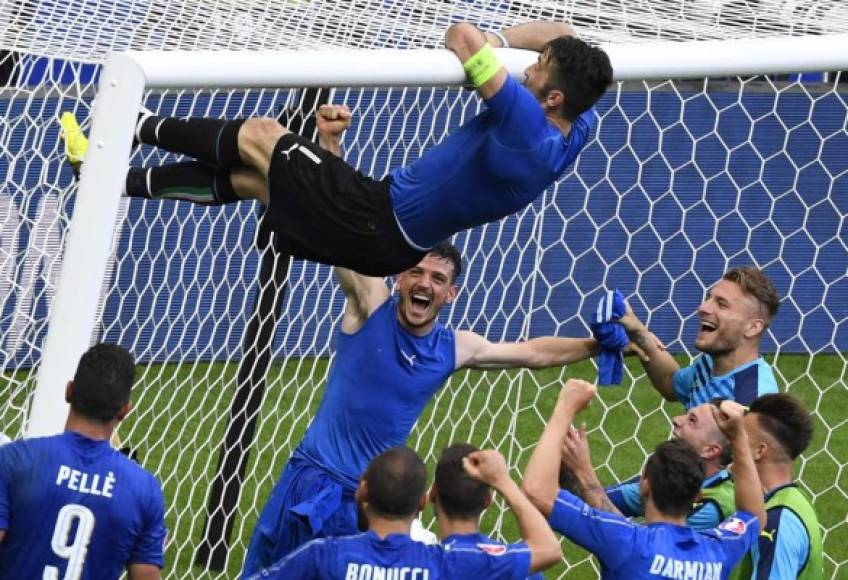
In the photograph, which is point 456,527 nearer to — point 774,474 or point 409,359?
point 774,474

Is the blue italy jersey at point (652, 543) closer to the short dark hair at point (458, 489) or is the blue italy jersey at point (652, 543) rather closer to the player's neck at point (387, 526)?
the short dark hair at point (458, 489)

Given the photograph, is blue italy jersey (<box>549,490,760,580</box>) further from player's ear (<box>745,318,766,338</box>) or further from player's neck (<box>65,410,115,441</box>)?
player's neck (<box>65,410,115,441</box>)

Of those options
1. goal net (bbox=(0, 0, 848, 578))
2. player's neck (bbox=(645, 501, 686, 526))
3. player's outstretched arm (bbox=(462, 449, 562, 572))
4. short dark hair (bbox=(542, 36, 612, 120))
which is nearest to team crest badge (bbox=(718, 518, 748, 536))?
player's neck (bbox=(645, 501, 686, 526))

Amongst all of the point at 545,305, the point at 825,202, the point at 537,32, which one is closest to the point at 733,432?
the point at 537,32

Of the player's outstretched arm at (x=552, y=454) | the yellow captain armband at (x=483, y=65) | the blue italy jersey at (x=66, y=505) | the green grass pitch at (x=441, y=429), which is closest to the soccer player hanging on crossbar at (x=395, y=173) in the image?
the yellow captain armband at (x=483, y=65)

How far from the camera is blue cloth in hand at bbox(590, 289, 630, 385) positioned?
586 centimetres

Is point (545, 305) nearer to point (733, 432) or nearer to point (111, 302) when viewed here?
point (111, 302)

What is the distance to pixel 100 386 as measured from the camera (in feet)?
15.1

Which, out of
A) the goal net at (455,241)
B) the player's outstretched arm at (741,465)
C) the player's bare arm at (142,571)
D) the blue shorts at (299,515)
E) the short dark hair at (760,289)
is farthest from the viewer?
the goal net at (455,241)

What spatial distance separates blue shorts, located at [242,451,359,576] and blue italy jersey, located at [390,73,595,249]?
99 cm

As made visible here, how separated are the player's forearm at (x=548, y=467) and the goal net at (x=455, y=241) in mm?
1953

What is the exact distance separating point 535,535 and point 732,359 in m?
1.60

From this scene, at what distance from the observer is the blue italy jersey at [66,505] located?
459 cm

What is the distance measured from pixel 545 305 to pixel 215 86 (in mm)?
4890
